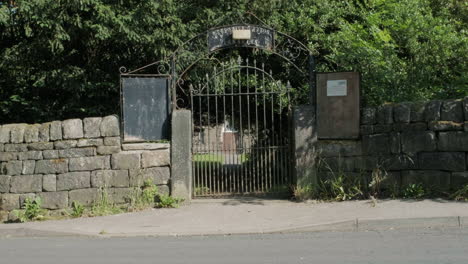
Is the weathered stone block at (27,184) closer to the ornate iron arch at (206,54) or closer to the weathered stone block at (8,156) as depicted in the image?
the weathered stone block at (8,156)

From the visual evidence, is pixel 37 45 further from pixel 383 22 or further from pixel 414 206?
pixel 414 206

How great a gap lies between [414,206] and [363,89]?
2910mm

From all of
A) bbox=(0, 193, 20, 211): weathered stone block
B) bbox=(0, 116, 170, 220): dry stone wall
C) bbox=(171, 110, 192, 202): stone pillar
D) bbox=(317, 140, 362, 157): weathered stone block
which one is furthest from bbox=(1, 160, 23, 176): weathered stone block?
bbox=(317, 140, 362, 157): weathered stone block

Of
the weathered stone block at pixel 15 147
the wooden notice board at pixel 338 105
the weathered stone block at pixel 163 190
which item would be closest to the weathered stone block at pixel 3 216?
the weathered stone block at pixel 15 147

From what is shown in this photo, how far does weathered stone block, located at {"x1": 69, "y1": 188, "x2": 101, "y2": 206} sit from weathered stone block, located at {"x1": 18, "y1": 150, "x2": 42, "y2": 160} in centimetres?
86

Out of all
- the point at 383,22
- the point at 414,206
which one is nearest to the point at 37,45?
the point at 383,22

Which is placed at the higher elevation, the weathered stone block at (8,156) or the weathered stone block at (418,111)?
the weathered stone block at (418,111)

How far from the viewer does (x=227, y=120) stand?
11820mm

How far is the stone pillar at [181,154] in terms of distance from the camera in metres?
8.90


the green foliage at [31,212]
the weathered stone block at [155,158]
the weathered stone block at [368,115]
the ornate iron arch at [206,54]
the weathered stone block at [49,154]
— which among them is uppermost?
the ornate iron arch at [206,54]

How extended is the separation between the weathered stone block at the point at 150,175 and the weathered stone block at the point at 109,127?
76 centimetres

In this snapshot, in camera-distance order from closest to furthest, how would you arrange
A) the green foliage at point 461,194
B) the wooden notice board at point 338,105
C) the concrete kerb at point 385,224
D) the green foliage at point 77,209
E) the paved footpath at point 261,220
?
the concrete kerb at point 385,224 < the paved footpath at point 261,220 < the green foliage at point 461,194 < the green foliage at point 77,209 < the wooden notice board at point 338,105

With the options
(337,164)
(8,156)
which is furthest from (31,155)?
(337,164)

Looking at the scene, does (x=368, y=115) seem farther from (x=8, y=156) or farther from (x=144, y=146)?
(x=8, y=156)
